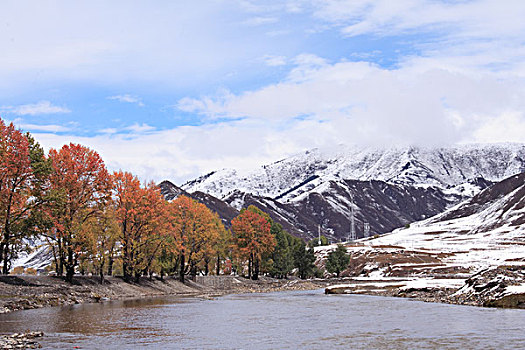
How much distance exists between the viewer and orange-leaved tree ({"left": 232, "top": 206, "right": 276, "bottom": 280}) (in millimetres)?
135625

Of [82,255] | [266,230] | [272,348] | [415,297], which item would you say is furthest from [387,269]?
[272,348]

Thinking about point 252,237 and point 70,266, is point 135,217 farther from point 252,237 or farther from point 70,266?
point 252,237

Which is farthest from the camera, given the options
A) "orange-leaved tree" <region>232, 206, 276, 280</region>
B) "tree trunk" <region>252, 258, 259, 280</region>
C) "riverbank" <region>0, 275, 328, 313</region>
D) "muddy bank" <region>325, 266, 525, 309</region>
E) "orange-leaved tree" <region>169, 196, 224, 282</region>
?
"tree trunk" <region>252, 258, 259, 280</region>

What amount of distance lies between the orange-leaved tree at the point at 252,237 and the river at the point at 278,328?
74.7 meters

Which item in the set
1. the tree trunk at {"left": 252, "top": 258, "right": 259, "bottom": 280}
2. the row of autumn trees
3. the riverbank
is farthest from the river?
the tree trunk at {"left": 252, "top": 258, "right": 259, "bottom": 280}

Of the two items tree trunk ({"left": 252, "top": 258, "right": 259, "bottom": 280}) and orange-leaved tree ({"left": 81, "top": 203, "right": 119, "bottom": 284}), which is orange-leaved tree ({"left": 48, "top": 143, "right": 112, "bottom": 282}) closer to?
orange-leaved tree ({"left": 81, "top": 203, "right": 119, "bottom": 284})

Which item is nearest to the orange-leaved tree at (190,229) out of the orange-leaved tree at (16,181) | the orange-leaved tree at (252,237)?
the orange-leaved tree at (252,237)

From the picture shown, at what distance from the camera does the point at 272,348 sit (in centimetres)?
3331

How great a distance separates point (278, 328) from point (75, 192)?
1797 inches

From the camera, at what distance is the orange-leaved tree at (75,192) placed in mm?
76062

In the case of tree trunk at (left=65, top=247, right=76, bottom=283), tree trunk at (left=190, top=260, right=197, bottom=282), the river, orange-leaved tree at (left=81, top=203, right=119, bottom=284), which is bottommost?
the river

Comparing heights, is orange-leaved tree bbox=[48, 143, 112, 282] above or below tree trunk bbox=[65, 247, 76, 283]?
above

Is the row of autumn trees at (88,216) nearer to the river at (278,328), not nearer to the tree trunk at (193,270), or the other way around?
the tree trunk at (193,270)

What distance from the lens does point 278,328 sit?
4359 cm
